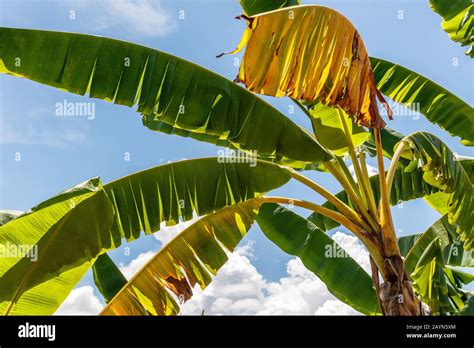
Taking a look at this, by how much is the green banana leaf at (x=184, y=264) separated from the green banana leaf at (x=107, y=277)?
164 centimetres

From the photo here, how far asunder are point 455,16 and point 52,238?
15.7ft

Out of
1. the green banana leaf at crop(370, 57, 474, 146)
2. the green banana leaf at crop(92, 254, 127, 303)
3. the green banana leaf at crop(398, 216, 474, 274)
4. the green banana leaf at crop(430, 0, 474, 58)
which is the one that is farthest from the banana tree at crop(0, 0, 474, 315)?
the green banana leaf at crop(92, 254, 127, 303)

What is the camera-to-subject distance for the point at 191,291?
447cm

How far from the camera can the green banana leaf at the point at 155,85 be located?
354 centimetres

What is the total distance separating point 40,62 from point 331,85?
1923 mm

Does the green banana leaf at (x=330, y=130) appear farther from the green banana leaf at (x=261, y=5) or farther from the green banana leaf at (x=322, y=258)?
the green banana leaf at (x=261, y=5)

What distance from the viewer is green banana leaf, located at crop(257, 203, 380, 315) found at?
5453 millimetres

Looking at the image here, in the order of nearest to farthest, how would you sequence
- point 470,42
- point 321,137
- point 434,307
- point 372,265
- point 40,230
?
point 40,230 → point 434,307 → point 372,265 → point 321,137 → point 470,42

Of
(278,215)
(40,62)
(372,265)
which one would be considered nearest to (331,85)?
(372,265)

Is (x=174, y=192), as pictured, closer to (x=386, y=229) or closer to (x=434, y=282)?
(x=386, y=229)

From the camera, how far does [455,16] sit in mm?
5797

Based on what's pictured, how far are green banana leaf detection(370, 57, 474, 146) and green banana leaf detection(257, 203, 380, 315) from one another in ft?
5.88

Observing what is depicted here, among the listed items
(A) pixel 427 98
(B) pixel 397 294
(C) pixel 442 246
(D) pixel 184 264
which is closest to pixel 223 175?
(D) pixel 184 264
